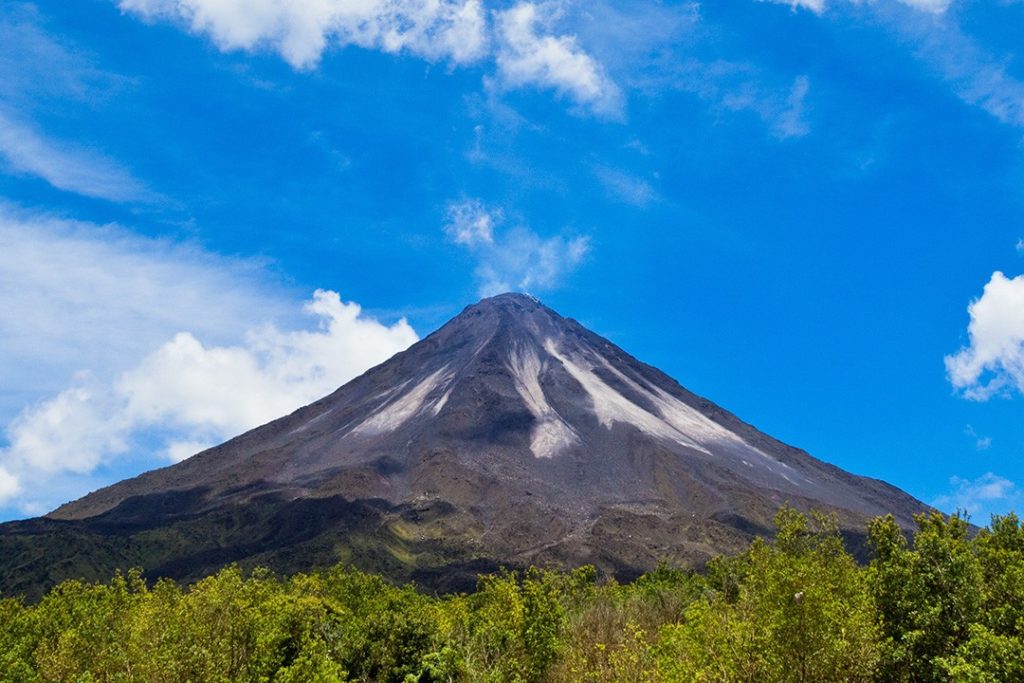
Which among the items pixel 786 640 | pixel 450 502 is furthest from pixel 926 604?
pixel 450 502

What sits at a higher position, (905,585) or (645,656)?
(905,585)

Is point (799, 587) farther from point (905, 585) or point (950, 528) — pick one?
point (950, 528)

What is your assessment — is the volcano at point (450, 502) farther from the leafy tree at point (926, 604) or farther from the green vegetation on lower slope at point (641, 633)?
the leafy tree at point (926, 604)

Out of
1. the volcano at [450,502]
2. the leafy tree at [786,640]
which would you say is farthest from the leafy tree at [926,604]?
the volcano at [450,502]

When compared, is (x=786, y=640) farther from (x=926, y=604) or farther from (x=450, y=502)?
(x=450, y=502)

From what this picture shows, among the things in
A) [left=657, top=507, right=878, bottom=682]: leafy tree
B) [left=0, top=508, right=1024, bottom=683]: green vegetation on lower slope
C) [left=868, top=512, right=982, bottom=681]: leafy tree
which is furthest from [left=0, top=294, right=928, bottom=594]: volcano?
[left=657, top=507, right=878, bottom=682]: leafy tree

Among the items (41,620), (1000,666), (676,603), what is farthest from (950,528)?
(41,620)

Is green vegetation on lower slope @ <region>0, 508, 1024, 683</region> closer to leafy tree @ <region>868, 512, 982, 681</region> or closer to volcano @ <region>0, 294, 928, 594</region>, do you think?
leafy tree @ <region>868, 512, 982, 681</region>
